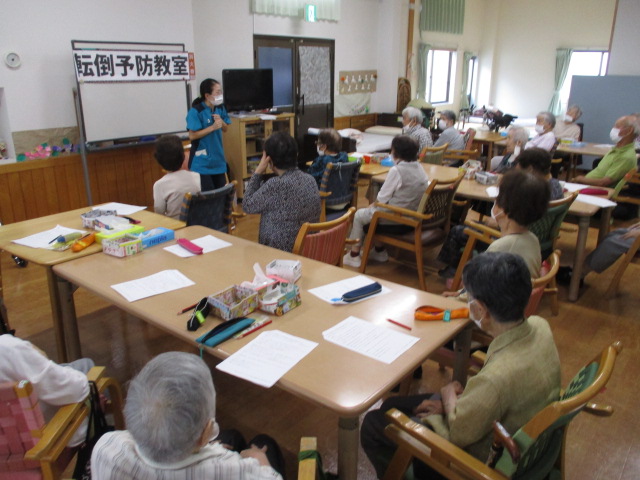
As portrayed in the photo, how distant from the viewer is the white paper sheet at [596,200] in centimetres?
354

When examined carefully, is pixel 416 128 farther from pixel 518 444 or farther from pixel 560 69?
pixel 560 69

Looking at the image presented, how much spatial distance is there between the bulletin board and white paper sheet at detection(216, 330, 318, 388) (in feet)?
12.7

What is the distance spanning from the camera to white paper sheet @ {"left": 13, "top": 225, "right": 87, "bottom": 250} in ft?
7.89

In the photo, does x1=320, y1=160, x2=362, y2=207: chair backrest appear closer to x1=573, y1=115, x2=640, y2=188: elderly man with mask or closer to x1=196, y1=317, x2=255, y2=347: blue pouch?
x1=573, y1=115, x2=640, y2=188: elderly man with mask

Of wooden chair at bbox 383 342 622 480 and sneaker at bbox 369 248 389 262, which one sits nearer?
wooden chair at bbox 383 342 622 480

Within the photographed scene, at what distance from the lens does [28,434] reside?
1.39 meters

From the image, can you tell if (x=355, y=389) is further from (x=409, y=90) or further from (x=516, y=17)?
(x=516, y=17)

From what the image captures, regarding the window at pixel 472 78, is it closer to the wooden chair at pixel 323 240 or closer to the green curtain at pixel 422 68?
the green curtain at pixel 422 68

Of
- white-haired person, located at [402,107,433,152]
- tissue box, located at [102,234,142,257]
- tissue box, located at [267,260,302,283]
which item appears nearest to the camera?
tissue box, located at [267,260,302,283]

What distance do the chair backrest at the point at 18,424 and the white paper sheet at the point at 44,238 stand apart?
1168 millimetres

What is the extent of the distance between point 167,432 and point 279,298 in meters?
0.84

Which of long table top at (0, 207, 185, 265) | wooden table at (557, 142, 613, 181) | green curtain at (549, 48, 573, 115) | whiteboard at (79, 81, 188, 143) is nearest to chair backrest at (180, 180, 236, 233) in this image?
long table top at (0, 207, 185, 265)

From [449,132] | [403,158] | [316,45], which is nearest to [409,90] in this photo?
[316,45]

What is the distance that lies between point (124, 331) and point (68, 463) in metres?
1.59
